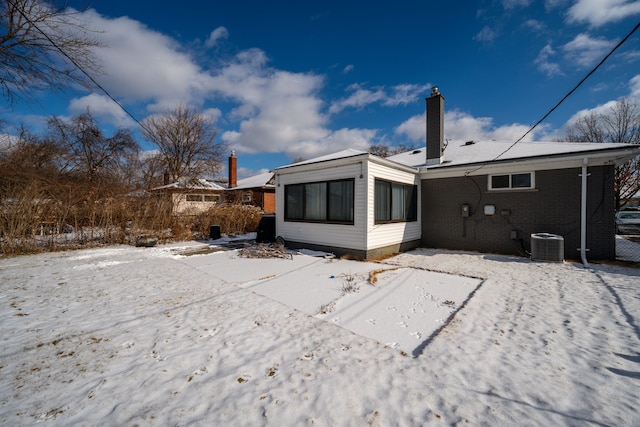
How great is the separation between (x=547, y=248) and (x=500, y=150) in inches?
152

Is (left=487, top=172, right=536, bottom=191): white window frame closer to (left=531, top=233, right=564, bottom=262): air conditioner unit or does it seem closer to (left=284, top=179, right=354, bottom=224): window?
(left=531, top=233, right=564, bottom=262): air conditioner unit

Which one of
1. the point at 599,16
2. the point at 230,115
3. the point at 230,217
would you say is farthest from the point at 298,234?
the point at 230,115

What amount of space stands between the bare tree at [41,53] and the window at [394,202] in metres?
9.35

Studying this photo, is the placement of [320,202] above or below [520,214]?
above

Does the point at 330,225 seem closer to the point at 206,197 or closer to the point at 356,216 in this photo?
the point at 356,216

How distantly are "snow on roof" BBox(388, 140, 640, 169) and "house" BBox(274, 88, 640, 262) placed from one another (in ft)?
0.12

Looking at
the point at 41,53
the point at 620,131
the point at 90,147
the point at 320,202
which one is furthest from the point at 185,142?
the point at 620,131

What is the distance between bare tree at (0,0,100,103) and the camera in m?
7.30

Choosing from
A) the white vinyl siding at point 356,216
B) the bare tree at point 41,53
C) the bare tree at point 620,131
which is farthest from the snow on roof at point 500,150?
the bare tree at point 41,53

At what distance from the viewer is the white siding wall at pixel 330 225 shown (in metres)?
7.25

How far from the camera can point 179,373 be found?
7.95ft

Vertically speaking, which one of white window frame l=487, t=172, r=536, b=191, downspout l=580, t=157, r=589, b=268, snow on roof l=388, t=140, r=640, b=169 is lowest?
downspout l=580, t=157, r=589, b=268

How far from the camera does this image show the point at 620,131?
1755 centimetres

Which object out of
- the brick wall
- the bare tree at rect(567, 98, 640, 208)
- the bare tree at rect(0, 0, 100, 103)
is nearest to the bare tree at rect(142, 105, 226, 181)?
the bare tree at rect(0, 0, 100, 103)
